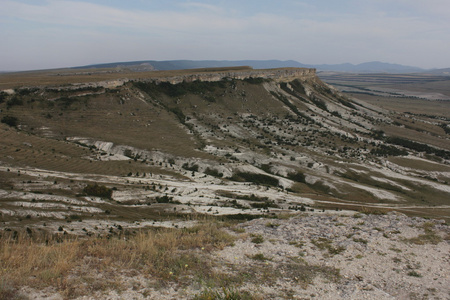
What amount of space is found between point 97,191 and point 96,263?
15265mm

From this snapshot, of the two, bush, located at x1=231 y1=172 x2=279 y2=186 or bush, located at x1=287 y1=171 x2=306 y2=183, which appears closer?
bush, located at x1=231 y1=172 x2=279 y2=186

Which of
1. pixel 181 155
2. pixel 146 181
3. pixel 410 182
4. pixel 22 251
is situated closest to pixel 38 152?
Answer: pixel 146 181

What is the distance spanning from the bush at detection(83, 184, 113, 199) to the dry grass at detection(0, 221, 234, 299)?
12798mm

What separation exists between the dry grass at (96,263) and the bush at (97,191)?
42.0 feet

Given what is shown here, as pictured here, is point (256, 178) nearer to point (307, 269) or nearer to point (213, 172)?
point (213, 172)

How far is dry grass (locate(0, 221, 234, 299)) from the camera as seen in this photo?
6.94 meters

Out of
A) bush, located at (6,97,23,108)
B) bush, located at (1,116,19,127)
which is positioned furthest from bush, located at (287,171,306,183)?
bush, located at (6,97,23,108)

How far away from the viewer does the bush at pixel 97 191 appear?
21.9 metres

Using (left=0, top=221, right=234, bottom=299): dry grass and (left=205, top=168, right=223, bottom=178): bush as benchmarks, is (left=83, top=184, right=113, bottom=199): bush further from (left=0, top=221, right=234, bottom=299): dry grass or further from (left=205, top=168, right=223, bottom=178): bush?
(left=205, top=168, right=223, bottom=178): bush

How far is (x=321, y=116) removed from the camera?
81250 mm

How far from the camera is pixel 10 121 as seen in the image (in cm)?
4019

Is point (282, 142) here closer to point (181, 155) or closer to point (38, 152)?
point (181, 155)

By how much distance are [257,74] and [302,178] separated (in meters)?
57.7

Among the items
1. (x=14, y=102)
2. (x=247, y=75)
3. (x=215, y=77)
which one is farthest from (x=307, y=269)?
(x=247, y=75)
